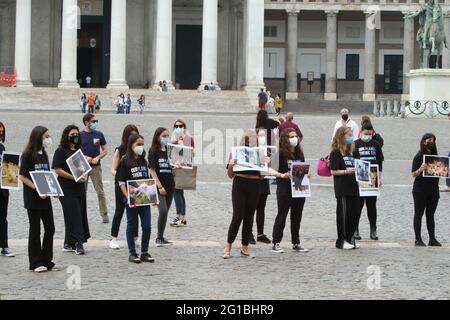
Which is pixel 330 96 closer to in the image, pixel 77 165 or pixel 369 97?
pixel 369 97

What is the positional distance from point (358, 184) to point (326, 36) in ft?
183

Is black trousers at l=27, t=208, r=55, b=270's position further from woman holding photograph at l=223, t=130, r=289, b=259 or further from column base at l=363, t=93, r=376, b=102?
column base at l=363, t=93, r=376, b=102

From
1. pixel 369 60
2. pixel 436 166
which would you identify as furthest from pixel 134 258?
pixel 369 60

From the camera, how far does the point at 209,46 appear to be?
176 ft

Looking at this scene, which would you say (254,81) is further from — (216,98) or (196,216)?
(196,216)

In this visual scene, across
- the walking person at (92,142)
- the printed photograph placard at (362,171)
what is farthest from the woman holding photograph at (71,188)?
the printed photograph placard at (362,171)

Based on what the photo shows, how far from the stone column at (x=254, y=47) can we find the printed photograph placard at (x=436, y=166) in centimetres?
3976

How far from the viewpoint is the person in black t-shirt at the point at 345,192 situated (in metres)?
14.6

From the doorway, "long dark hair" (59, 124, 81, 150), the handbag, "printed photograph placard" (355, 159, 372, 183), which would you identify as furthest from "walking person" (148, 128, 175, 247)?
the doorway

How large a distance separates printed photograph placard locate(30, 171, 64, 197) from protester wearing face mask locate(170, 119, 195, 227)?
3.90m

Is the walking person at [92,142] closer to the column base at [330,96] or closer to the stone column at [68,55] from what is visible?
the stone column at [68,55]

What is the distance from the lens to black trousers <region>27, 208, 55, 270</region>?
40.7 feet

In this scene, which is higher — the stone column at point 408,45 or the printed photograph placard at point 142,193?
the stone column at point 408,45
